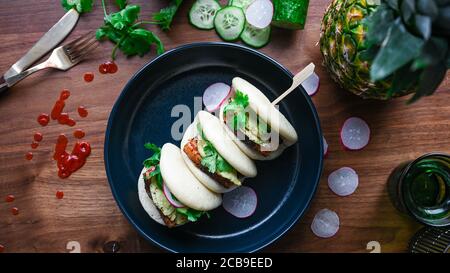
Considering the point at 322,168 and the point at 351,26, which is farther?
the point at 322,168

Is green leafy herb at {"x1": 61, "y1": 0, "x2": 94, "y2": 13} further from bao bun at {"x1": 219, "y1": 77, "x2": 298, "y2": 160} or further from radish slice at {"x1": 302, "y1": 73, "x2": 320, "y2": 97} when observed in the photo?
radish slice at {"x1": 302, "y1": 73, "x2": 320, "y2": 97}

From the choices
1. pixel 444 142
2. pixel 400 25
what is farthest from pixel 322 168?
pixel 400 25

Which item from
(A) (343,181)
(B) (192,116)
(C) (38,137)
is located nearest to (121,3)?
(B) (192,116)

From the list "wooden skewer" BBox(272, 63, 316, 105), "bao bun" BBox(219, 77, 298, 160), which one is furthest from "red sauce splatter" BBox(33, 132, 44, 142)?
"wooden skewer" BBox(272, 63, 316, 105)

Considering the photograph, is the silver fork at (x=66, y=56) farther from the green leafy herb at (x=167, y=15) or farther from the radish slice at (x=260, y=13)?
the radish slice at (x=260, y=13)
